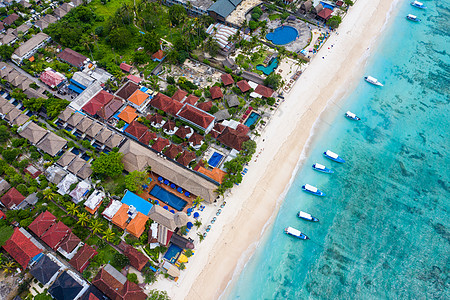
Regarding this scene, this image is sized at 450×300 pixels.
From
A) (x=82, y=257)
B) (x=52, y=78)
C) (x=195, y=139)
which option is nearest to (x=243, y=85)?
(x=195, y=139)

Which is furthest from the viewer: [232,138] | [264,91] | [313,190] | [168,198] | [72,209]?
[264,91]

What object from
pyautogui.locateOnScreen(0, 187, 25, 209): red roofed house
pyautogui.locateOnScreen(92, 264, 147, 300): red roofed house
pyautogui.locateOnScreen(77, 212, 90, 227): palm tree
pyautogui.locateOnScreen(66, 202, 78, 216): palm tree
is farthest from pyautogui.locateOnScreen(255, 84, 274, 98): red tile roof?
pyautogui.locateOnScreen(0, 187, 25, 209): red roofed house

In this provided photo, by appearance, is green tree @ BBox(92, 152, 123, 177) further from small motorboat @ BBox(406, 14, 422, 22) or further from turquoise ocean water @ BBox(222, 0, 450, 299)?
small motorboat @ BBox(406, 14, 422, 22)

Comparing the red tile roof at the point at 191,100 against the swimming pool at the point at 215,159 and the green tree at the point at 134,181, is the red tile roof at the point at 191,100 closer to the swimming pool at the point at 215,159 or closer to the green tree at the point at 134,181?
the swimming pool at the point at 215,159

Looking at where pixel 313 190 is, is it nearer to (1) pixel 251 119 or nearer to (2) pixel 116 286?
(1) pixel 251 119

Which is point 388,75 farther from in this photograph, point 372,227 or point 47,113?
point 47,113

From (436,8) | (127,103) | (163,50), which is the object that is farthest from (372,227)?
(436,8)
